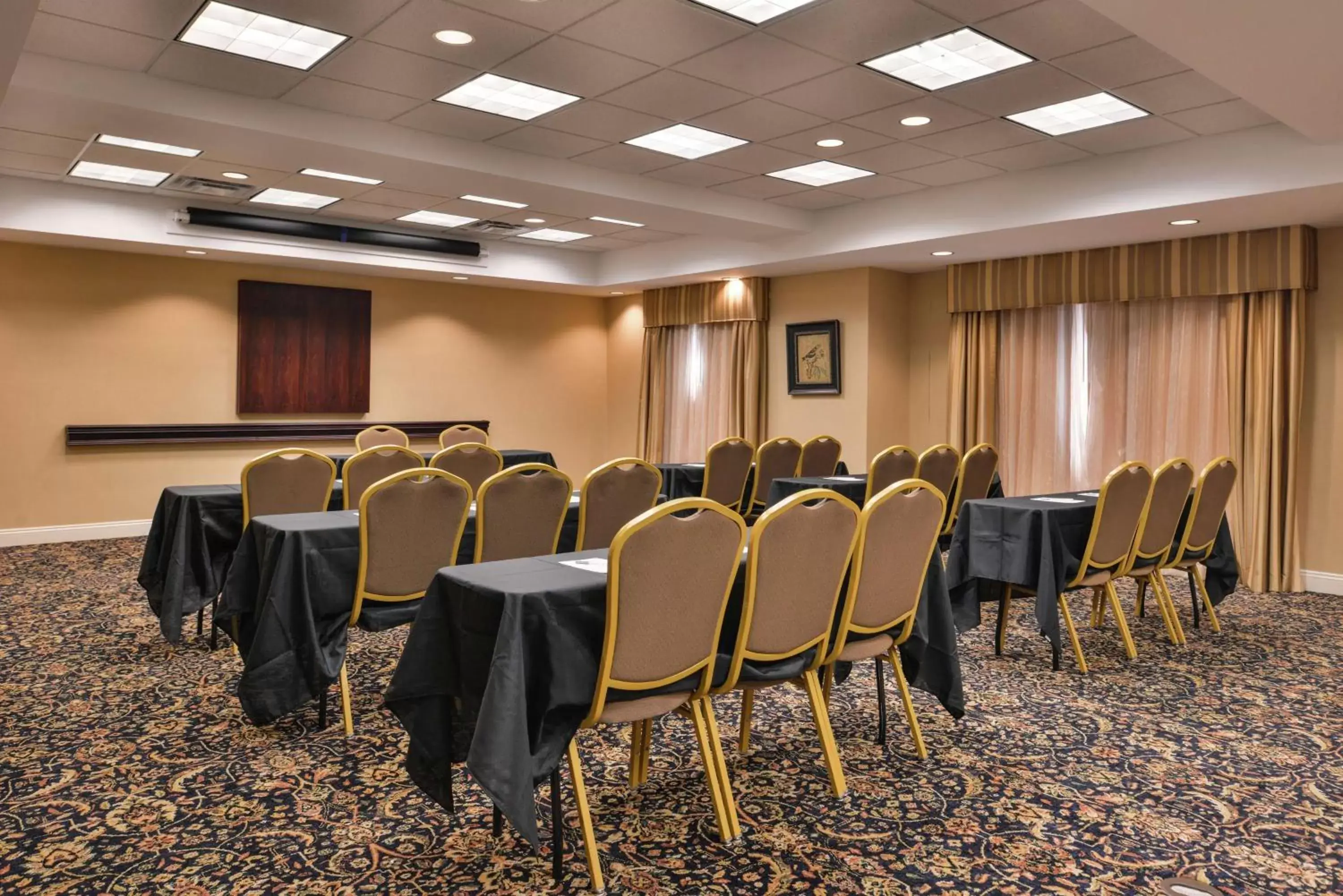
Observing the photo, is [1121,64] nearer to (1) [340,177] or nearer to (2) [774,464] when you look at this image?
(2) [774,464]

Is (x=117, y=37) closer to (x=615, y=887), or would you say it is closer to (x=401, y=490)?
(x=401, y=490)

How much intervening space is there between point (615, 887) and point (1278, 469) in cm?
645

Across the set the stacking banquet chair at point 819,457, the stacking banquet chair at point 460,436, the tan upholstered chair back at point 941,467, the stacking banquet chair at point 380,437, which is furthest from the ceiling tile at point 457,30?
the stacking banquet chair at point 460,436

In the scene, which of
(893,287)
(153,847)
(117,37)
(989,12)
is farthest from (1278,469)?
(117,37)

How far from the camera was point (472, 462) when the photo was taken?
19.5 ft

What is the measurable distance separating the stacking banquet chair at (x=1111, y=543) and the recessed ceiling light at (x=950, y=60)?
2090mm

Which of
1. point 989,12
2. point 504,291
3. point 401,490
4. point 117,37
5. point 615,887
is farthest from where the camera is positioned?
point 504,291

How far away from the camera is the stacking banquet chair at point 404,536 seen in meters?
3.63

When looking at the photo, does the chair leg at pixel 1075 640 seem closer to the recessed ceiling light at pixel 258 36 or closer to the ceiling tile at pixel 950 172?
the ceiling tile at pixel 950 172

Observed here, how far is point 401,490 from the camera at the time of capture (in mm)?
3672

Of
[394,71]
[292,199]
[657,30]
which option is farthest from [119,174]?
[657,30]

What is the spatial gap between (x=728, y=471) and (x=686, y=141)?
250 centimetres

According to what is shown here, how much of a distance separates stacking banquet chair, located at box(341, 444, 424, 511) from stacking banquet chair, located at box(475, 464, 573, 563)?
1384 millimetres

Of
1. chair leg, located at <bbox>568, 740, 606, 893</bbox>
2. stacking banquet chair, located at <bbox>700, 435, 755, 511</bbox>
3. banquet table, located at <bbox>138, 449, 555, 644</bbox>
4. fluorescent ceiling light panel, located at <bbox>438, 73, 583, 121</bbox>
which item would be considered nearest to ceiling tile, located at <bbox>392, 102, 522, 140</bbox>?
fluorescent ceiling light panel, located at <bbox>438, 73, 583, 121</bbox>
